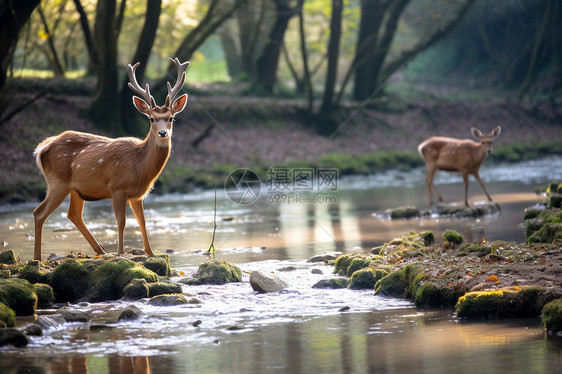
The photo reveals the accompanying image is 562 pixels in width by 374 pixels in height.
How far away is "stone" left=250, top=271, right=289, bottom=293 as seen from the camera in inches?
393

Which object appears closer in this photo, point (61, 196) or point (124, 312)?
point (124, 312)

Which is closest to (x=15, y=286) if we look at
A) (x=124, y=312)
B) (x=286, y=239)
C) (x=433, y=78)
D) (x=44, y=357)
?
(x=124, y=312)

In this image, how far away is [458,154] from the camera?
1889 centimetres

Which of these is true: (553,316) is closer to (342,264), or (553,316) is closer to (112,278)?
(342,264)

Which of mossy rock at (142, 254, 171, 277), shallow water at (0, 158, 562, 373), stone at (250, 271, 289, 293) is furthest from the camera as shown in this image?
mossy rock at (142, 254, 171, 277)

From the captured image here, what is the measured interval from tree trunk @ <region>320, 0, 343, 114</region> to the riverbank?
934mm

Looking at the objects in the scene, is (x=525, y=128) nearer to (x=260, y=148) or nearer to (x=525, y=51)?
(x=525, y=51)

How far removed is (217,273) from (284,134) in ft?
Answer: 64.5

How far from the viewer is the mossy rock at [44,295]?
941 centimetres

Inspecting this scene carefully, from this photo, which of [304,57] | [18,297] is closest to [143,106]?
[18,297]

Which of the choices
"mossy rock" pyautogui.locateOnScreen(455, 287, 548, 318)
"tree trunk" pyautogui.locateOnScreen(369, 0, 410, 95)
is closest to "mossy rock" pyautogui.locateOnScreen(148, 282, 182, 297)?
"mossy rock" pyautogui.locateOnScreen(455, 287, 548, 318)

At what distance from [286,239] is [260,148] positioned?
13.7 metres

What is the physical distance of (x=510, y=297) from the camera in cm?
845

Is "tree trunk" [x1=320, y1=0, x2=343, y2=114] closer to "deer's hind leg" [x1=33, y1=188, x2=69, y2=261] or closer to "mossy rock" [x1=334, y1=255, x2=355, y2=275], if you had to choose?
"mossy rock" [x1=334, y1=255, x2=355, y2=275]
